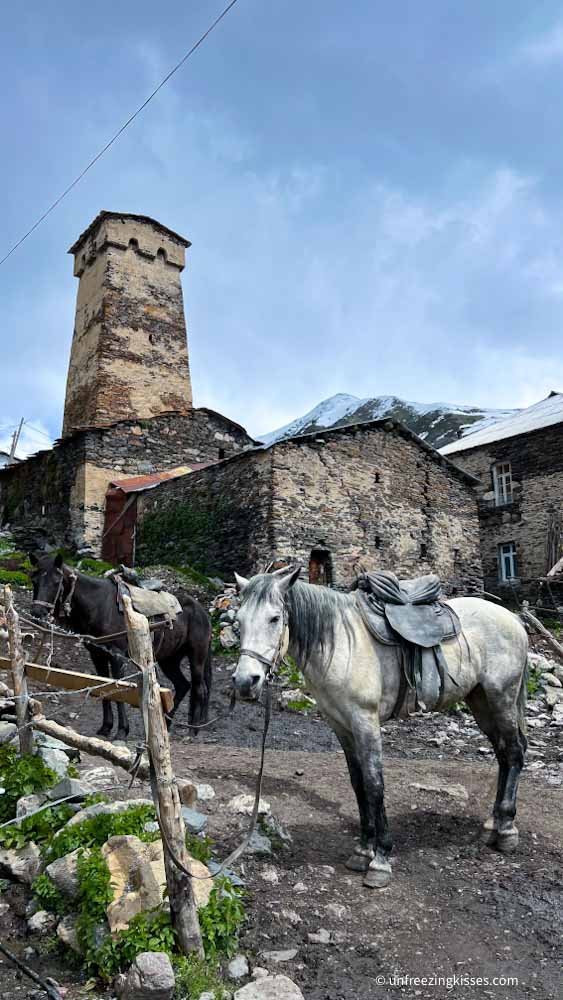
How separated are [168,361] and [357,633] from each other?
23.0 meters

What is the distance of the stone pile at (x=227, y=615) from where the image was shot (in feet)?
45.0

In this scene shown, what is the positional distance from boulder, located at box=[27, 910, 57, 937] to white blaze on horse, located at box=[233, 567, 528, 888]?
1.67 m

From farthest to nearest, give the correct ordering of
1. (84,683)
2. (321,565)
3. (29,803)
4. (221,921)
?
(321,565)
(84,683)
(29,803)
(221,921)

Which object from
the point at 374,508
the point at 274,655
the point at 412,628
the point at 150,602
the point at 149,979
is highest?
the point at 374,508

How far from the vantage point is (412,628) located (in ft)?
15.6

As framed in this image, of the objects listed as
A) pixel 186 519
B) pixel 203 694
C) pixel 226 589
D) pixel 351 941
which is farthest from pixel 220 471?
pixel 351 941

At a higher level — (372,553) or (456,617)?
(372,553)

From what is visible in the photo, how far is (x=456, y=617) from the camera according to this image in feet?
16.6

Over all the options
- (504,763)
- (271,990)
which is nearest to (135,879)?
(271,990)

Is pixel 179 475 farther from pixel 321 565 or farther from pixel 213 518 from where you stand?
pixel 321 565

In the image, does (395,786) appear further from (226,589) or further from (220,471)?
(220,471)

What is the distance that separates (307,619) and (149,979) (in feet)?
7.04

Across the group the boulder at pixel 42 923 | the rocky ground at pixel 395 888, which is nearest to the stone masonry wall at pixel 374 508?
the rocky ground at pixel 395 888

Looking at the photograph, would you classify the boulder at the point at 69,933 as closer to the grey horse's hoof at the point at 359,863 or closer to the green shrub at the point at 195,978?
the green shrub at the point at 195,978
